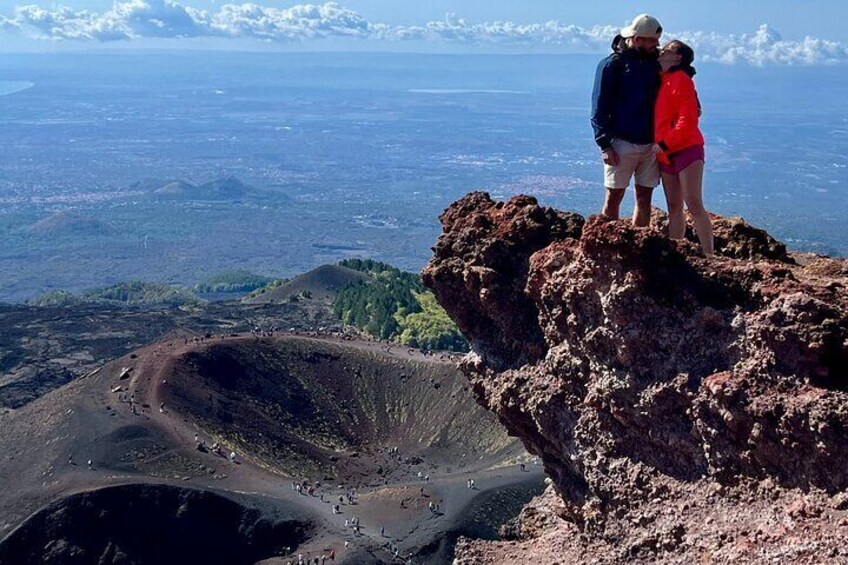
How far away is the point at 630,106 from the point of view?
54.1ft

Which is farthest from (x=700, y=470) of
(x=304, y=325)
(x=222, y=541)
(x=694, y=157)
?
(x=304, y=325)

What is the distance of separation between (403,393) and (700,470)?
58.7 metres

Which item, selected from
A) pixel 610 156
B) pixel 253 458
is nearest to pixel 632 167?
pixel 610 156

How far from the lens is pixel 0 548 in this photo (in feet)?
160

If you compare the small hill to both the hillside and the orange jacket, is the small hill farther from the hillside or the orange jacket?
the orange jacket

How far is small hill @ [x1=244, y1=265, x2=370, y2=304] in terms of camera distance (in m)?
121

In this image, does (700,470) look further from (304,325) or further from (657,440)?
(304,325)

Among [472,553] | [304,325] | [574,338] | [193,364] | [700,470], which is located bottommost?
[304,325]

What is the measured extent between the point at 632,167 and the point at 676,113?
1.36 metres

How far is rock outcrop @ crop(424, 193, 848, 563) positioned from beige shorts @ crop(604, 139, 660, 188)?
97 cm

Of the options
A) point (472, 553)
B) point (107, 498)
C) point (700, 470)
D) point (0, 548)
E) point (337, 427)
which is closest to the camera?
point (700, 470)

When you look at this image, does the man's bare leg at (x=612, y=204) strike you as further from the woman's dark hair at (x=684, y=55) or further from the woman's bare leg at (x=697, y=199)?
the woman's dark hair at (x=684, y=55)

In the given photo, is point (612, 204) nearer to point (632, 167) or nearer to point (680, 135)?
point (632, 167)

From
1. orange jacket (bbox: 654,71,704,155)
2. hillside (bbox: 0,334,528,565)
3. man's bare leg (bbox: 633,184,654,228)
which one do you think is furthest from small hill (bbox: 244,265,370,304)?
orange jacket (bbox: 654,71,704,155)
